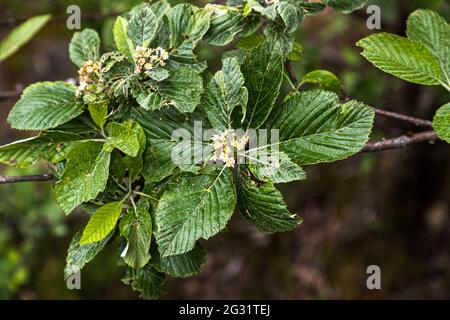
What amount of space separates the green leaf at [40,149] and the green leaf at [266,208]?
0.42 meters

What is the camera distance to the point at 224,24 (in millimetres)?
1210

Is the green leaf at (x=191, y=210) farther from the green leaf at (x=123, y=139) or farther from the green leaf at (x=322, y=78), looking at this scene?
the green leaf at (x=322, y=78)

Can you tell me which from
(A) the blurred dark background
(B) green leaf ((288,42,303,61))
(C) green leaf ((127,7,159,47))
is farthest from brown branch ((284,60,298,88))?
(A) the blurred dark background

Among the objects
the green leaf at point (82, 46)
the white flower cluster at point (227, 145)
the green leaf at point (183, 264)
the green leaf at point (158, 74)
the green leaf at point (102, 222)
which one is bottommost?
the green leaf at point (183, 264)

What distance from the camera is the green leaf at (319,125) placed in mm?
1078

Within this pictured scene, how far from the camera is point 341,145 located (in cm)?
108

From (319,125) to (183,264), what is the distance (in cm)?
45

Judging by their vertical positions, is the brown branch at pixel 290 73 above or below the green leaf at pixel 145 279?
above

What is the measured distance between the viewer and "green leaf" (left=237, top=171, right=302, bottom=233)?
106 cm

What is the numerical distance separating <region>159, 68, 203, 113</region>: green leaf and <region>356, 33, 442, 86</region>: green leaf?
39cm

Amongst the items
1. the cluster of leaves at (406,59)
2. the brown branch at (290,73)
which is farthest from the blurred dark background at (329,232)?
the cluster of leaves at (406,59)

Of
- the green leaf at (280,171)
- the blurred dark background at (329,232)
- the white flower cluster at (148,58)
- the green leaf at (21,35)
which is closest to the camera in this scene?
the green leaf at (280,171)

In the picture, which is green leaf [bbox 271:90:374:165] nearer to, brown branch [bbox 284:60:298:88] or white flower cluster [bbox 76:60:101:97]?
brown branch [bbox 284:60:298:88]
